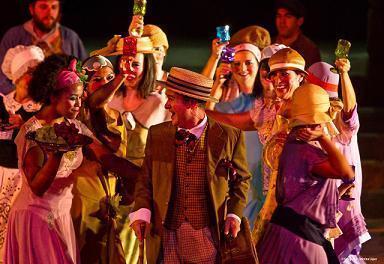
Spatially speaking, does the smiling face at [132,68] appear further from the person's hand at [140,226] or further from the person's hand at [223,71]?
the person's hand at [140,226]

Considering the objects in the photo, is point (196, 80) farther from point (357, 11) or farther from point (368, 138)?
point (357, 11)

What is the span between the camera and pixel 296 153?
27.9ft

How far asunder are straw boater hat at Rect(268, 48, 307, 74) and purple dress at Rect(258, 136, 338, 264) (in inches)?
63.4

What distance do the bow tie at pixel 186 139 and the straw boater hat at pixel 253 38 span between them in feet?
11.3

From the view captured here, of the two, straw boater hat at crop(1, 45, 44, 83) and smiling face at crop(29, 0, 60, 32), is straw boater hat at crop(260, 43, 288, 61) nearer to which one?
straw boater hat at crop(1, 45, 44, 83)

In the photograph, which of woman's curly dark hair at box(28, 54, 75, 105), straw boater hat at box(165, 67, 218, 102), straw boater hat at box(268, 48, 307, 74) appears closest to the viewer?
straw boater hat at box(165, 67, 218, 102)

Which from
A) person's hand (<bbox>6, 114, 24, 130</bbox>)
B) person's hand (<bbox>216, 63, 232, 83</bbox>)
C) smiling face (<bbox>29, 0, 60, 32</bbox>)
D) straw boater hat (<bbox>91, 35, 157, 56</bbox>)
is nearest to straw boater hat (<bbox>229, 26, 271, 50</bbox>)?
person's hand (<bbox>216, 63, 232, 83</bbox>)

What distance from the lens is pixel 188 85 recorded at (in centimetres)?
865

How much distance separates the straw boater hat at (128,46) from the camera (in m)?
10.4

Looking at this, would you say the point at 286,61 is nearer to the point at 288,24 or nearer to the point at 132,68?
the point at 132,68

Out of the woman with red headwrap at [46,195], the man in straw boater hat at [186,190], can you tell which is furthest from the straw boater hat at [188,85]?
the woman with red headwrap at [46,195]

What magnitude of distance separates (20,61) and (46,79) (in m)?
2.15

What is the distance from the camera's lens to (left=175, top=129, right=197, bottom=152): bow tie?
336 inches

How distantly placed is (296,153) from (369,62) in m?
8.32
